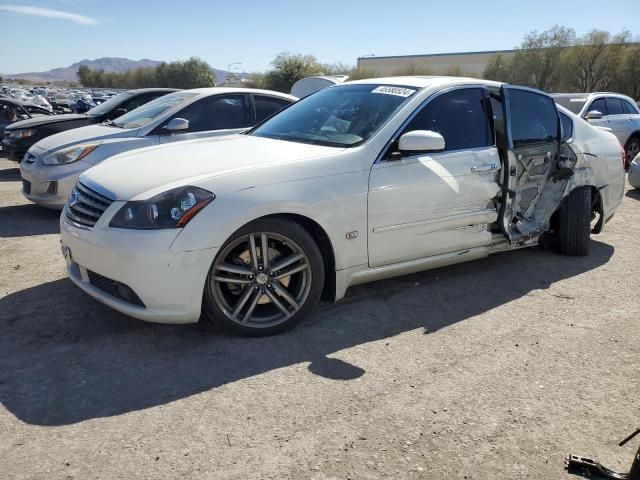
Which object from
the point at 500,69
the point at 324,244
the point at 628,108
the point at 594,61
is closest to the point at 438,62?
the point at 500,69

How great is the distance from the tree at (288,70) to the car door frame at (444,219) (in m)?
46.9

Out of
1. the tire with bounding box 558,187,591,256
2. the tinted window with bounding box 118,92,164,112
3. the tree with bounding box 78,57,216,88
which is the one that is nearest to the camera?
the tire with bounding box 558,187,591,256

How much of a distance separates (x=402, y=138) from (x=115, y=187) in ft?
6.36

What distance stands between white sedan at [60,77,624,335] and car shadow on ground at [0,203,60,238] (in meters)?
2.69

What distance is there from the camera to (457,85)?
4566 millimetres

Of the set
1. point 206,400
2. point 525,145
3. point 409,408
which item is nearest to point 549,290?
point 525,145

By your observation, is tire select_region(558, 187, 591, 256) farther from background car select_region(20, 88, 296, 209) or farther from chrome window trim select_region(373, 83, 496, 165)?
background car select_region(20, 88, 296, 209)

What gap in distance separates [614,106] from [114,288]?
41.9 feet

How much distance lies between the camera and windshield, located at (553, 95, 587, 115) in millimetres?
12094

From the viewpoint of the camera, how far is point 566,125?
563 centimetres

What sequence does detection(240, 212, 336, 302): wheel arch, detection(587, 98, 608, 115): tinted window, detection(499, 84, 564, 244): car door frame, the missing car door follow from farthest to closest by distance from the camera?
detection(587, 98, 608, 115): tinted window
the missing car door
detection(499, 84, 564, 244): car door frame
detection(240, 212, 336, 302): wheel arch

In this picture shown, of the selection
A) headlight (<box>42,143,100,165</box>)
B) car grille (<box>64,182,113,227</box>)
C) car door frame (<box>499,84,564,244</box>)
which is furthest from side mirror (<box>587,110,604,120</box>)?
car grille (<box>64,182,113,227</box>)

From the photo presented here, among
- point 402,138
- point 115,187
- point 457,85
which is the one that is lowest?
point 115,187

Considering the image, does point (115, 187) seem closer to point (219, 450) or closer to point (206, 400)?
point (206, 400)
